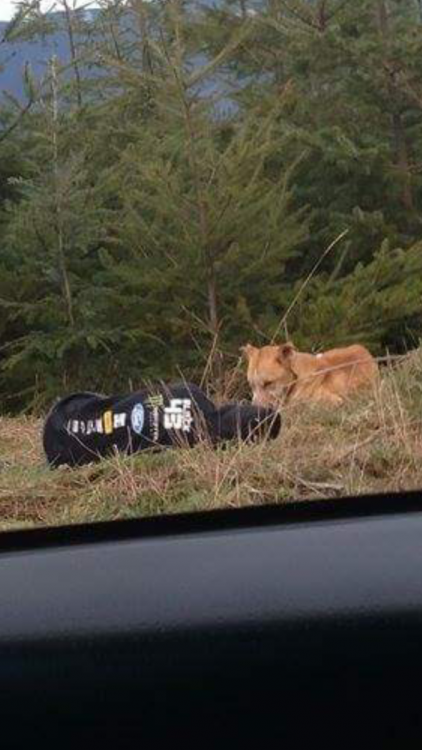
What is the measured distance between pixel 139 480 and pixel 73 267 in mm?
8049

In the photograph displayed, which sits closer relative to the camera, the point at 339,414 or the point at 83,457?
the point at 83,457

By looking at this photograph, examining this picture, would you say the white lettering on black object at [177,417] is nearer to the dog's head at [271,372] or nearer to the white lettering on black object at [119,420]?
the white lettering on black object at [119,420]

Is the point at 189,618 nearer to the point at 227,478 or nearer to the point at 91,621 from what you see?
the point at 91,621

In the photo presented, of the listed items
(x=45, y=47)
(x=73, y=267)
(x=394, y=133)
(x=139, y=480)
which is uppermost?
(x=45, y=47)

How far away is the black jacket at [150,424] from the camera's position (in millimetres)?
4934

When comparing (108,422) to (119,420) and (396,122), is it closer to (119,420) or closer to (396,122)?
(119,420)

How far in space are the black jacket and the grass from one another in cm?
7

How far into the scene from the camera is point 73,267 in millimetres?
12594

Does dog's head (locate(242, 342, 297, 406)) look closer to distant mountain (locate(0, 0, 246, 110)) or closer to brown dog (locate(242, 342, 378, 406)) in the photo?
brown dog (locate(242, 342, 378, 406))

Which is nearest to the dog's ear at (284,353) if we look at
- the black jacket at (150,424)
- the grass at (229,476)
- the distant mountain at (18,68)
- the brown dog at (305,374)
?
the brown dog at (305,374)

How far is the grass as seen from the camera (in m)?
4.28

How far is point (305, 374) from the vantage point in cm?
815

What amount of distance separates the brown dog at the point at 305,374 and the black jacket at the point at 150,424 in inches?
71.4

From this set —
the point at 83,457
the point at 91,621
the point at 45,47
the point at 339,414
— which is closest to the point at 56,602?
the point at 91,621
